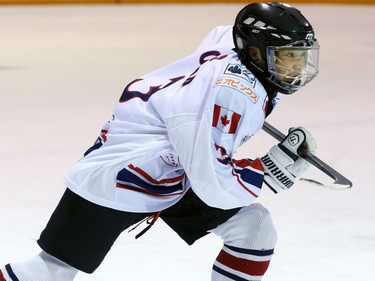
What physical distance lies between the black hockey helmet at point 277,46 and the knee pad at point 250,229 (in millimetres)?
313

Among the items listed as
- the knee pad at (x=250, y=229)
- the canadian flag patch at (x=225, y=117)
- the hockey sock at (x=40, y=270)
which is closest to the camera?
the canadian flag patch at (x=225, y=117)

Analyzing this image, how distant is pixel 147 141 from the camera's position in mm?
2344

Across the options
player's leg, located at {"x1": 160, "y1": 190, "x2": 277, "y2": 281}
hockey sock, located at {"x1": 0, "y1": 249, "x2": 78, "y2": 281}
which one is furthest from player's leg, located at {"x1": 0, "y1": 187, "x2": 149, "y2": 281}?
player's leg, located at {"x1": 160, "y1": 190, "x2": 277, "y2": 281}

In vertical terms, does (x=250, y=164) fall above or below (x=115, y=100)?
above

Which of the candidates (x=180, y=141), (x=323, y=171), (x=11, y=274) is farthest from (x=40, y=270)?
(x=323, y=171)

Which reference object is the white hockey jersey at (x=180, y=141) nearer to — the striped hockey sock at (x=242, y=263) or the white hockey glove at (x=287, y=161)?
the white hockey glove at (x=287, y=161)

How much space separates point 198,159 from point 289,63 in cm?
35

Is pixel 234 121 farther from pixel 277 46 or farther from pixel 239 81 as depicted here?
pixel 277 46

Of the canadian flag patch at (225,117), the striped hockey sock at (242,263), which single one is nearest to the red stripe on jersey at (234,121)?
the canadian flag patch at (225,117)

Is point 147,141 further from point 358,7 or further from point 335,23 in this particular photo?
point 358,7

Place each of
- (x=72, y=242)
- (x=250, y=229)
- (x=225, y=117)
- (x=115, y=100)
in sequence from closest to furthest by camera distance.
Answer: (x=225, y=117) < (x=72, y=242) < (x=250, y=229) < (x=115, y=100)

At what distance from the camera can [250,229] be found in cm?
249

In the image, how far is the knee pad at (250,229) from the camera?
2.49 metres

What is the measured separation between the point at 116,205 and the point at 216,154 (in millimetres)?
284
